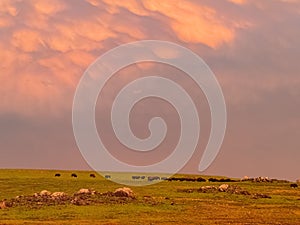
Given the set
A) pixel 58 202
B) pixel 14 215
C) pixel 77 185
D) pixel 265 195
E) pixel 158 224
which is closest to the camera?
pixel 158 224

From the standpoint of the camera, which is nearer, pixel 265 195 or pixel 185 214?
pixel 185 214

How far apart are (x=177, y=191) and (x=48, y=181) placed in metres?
21.2

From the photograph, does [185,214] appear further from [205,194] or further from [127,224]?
[205,194]

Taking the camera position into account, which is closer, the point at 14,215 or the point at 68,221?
the point at 68,221

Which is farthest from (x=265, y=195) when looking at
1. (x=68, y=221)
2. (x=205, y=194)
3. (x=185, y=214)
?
(x=68, y=221)

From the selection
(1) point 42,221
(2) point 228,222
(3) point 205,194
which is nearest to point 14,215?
(1) point 42,221

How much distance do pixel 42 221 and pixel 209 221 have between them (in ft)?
41.8

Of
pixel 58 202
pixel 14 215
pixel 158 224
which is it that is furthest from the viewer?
pixel 58 202

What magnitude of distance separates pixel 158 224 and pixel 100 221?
469 cm

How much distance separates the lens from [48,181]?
8656 cm

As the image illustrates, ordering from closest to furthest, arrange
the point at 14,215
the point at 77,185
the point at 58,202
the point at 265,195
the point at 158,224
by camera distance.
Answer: the point at 158,224 → the point at 14,215 → the point at 58,202 → the point at 265,195 → the point at 77,185

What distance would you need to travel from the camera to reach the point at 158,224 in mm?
46656

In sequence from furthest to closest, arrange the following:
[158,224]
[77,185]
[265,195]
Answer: [77,185]
[265,195]
[158,224]

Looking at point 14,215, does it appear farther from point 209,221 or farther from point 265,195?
point 265,195
